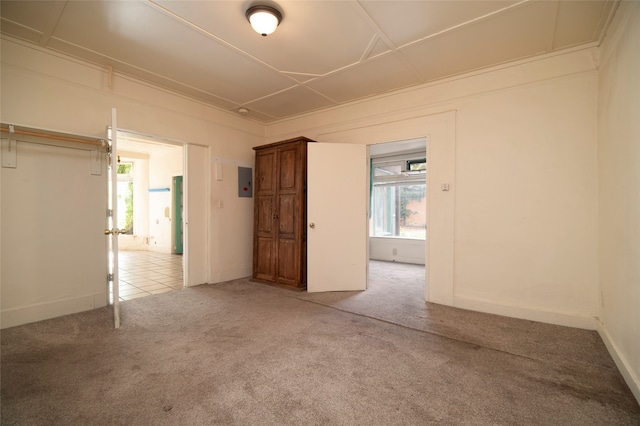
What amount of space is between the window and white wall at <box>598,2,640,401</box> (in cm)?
413

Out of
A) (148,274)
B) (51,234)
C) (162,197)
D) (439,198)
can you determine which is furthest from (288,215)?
(162,197)

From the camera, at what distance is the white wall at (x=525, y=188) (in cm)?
277

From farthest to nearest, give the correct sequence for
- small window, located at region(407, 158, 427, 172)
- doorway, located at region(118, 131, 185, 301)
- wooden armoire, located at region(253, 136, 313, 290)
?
doorway, located at region(118, 131, 185, 301) < small window, located at region(407, 158, 427, 172) < wooden armoire, located at region(253, 136, 313, 290)

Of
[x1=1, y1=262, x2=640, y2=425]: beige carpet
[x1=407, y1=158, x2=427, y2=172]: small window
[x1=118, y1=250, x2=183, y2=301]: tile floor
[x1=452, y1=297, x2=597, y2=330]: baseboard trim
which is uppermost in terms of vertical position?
[x1=407, y1=158, x2=427, y2=172]: small window

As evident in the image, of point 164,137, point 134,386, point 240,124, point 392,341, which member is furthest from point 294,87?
point 134,386

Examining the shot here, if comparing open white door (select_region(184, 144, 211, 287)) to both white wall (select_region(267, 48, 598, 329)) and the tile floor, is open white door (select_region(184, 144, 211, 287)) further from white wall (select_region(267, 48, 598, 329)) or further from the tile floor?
white wall (select_region(267, 48, 598, 329))

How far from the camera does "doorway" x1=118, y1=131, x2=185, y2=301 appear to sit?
7.38 metres

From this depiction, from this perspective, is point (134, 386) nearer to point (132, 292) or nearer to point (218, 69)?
point (132, 292)

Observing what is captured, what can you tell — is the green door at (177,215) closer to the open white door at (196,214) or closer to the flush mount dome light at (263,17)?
the open white door at (196,214)

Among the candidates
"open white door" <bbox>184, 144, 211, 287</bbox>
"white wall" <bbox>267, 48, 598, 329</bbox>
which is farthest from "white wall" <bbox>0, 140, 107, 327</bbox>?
"white wall" <bbox>267, 48, 598, 329</bbox>

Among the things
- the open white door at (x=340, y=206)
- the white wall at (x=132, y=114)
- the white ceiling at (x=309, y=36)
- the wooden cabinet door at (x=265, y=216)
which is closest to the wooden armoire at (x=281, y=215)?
the wooden cabinet door at (x=265, y=216)

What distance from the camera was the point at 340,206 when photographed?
4.08 m

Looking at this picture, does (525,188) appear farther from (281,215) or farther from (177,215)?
(177,215)

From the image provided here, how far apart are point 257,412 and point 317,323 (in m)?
1.31
